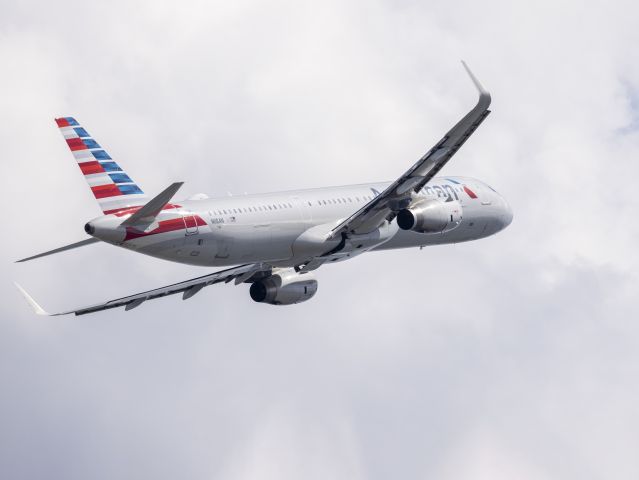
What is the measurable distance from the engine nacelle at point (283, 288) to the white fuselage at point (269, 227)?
3.32 m

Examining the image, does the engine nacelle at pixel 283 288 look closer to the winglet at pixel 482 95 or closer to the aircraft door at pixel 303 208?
the aircraft door at pixel 303 208

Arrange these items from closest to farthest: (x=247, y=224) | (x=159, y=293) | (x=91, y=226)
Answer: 1. (x=91, y=226)
2. (x=247, y=224)
3. (x=159, y=293)

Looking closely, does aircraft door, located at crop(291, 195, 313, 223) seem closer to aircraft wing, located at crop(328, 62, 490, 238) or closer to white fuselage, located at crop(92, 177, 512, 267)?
white fuselage, located at crop(92, 177, 512, 267)

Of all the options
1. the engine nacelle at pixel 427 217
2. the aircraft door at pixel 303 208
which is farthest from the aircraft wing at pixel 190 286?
the engine nacelle at pixel 427 217

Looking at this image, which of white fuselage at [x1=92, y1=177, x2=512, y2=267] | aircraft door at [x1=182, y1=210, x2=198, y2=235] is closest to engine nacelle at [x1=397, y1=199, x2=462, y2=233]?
white fuselage at [x1=92, y1=177, x2=512, y2=267]

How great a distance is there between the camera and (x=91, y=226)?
69.9 meters

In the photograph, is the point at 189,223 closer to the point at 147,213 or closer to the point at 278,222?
the point at 147,213

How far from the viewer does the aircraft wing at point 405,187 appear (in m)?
73.6

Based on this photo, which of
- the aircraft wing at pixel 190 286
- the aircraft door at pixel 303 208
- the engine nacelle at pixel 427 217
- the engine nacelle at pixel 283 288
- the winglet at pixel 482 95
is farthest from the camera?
the engine nacelle at pixel 283 288

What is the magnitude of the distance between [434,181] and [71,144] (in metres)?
20.6

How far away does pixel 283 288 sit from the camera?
8350 cm

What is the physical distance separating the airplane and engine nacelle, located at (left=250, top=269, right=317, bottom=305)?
51 millimetres

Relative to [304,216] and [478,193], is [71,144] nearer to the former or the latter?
[304,216]

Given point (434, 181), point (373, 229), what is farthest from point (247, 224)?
point (434, 181)
